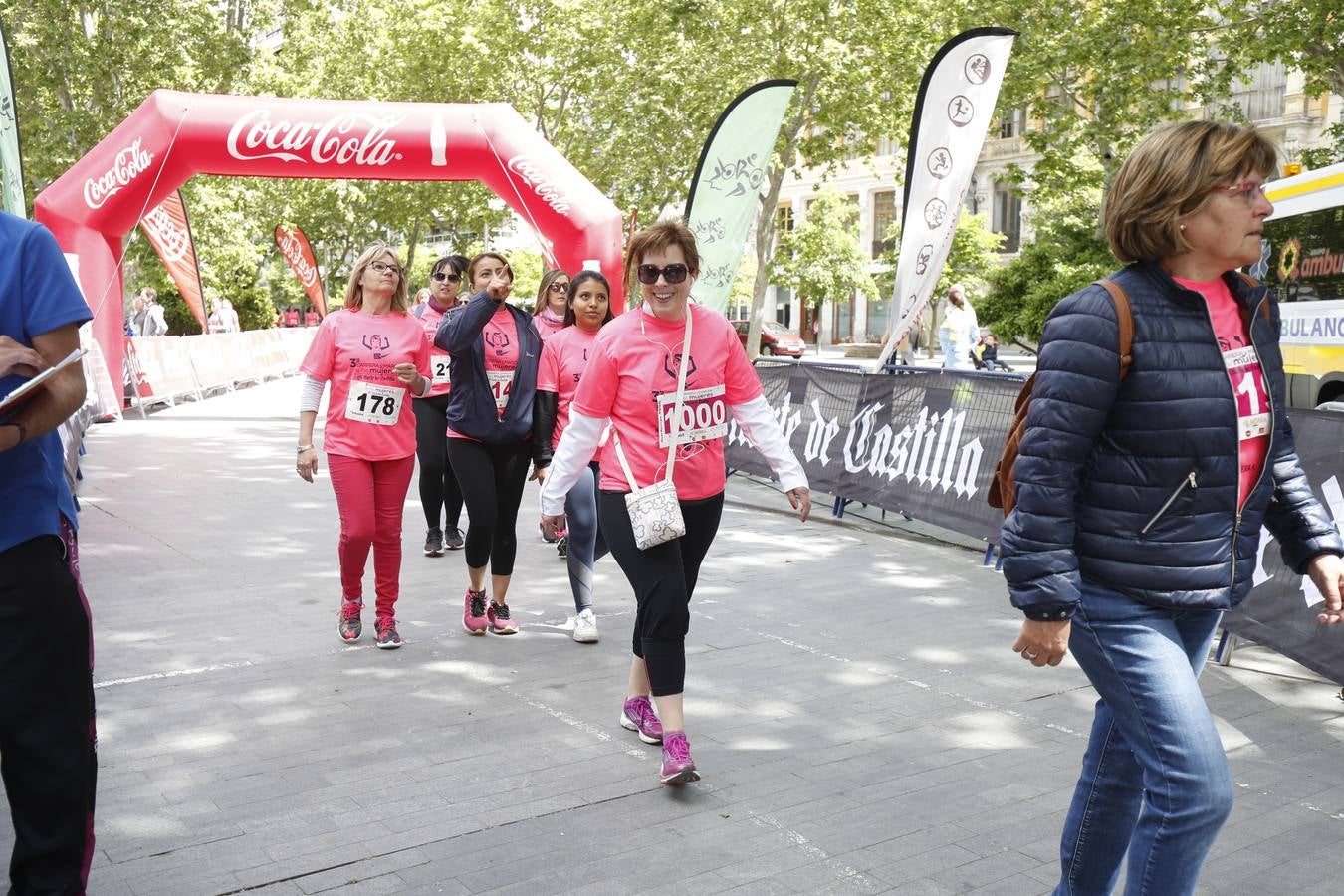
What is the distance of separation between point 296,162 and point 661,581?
1112 centimetres

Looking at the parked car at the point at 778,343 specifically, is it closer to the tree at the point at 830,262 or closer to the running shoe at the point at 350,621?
the tree at the point at 830,262

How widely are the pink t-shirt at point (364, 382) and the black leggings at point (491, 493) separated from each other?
1.01 feet

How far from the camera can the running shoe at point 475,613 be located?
21.6ft

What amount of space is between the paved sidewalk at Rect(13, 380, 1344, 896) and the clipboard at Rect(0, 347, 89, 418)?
1575 mm

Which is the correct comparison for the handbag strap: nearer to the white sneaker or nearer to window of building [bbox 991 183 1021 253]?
the white sneaker

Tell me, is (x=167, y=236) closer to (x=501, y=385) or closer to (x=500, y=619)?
(x=501, y=385)

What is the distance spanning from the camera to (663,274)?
444cm

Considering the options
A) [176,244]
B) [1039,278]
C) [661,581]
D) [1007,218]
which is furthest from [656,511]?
[1007,218]

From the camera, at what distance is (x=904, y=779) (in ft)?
14.7

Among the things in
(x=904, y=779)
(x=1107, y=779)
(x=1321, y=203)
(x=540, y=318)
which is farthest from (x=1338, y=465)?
(x=1321, y=203)

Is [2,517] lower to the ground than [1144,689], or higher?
higher

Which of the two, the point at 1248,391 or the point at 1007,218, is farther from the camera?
the point at 1007,218

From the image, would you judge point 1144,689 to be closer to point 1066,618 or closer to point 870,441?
point 1066,618

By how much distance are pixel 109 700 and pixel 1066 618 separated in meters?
4.20
